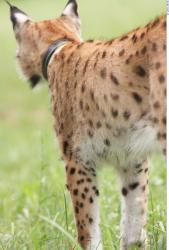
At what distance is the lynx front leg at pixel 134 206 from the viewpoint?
5.10 metres

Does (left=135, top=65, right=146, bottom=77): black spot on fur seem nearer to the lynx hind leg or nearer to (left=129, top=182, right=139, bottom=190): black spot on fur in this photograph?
the lynx hind leg

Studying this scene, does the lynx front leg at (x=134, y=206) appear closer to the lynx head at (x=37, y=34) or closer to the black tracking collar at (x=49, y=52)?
the black tracking collar at (x=49, y=52)

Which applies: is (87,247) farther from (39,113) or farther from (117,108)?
(39,113)

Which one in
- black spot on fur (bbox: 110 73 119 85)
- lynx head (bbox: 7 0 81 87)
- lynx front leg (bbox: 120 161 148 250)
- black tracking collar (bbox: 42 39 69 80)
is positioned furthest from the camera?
lynx head (bbox: 7 0 81 87)

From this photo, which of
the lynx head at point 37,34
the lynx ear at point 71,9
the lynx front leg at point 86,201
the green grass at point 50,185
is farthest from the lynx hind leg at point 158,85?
the lynx ear at point 71,9

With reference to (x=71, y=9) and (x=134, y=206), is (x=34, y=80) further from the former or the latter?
(x=134, y=206)

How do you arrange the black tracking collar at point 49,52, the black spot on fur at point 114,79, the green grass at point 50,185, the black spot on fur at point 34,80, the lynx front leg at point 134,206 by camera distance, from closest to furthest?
the black spot on fur at point 114,79 → the green grass at point 50,185 → the lynx front leg at point 134,206 → the black tracking collar at point 49,52 → the black spot on fur at point 34,80

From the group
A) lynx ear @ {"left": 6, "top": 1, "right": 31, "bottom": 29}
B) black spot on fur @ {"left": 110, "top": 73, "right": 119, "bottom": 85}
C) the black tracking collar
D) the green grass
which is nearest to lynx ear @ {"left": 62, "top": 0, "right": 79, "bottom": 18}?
the green grass

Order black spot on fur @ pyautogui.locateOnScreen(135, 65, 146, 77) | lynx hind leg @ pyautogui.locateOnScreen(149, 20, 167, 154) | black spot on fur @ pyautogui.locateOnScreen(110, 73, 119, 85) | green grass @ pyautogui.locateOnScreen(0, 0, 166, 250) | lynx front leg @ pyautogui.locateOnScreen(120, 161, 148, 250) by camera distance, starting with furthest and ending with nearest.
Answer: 1. lynx front leg @ pyautogui.locateOnScreen(120, 161, 148, 250)
2. green grass @ pyautogui.locateOnScreen(0, 0, 166, 250)
3. black spot on fur @ pyautogui.locateOnScreen(110, 73, 119, 85)
4. black spot on fur @ pyautogui.locateOnScreen(135, 65, 146, 77)
5. lynx hind leg @ pyautogui.locateOnScreen(149, 20, 167, 154)

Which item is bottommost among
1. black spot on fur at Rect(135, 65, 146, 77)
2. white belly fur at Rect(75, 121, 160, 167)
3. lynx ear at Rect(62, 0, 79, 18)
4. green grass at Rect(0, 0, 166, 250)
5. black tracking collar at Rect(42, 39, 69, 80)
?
green grass at Rect(0, 0, 166, 250)

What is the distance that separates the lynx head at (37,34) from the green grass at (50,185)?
0.11m

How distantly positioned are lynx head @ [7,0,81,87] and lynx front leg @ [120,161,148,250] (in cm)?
105

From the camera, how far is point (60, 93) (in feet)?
16.5

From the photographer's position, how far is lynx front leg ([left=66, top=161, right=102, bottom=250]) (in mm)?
4871
